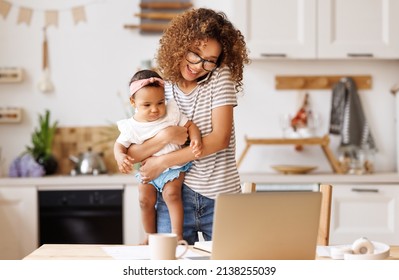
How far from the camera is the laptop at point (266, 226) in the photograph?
4.48 ft

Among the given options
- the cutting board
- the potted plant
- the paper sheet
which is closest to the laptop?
the paper sheet

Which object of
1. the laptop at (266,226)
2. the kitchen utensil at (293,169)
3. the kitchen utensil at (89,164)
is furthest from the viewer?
the kitchen utensil at (89,164)

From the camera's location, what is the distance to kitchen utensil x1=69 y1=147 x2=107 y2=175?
13.6ft

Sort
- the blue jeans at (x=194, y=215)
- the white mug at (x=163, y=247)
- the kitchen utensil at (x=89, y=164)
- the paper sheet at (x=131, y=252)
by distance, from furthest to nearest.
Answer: the kitchen utensil at (x=89, y=164) → the blue jeans at (x=194, y=215) → the paper sheet at (x=131, y=252) → the white mug at (x=163, y=247)

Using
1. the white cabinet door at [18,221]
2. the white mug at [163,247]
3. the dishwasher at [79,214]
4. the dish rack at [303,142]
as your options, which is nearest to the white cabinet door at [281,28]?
the dish rack at [303,142]

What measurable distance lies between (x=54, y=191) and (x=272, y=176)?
1289mm

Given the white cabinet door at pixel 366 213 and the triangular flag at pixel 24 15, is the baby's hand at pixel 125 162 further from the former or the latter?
the triangular flag at pixel 24 15

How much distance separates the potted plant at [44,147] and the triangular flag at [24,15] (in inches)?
24.9

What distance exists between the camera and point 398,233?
3.95m

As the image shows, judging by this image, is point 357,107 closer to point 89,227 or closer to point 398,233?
point 398,233

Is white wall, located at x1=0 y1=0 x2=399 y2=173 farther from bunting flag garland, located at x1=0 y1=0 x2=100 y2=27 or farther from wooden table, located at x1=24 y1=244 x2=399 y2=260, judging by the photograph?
wooden table, located at x1=24 y1=244 x2=399 y2=260

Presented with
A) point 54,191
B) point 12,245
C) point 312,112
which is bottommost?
point 12,245

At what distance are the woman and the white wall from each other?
220 cm
